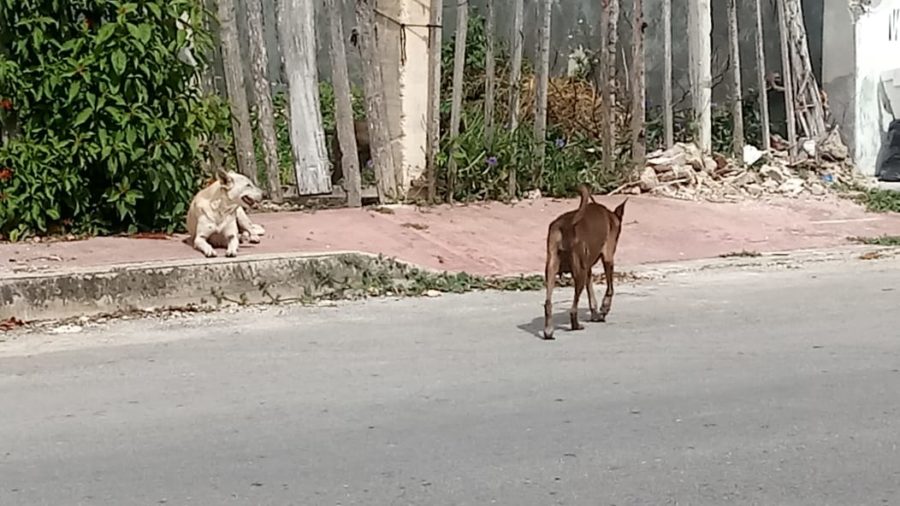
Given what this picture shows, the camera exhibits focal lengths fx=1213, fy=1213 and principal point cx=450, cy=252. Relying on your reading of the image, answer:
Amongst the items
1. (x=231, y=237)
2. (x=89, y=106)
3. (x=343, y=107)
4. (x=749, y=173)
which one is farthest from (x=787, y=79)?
(x=89, y=106)

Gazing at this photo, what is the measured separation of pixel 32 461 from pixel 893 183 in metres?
12.3

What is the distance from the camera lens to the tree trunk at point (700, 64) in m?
14.0

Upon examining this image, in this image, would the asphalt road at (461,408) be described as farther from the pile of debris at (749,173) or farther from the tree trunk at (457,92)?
the pile of debris at (749,173)

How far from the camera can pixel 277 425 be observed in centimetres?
551

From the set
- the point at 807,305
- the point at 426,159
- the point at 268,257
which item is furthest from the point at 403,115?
the point at 807,305

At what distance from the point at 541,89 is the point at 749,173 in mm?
3119

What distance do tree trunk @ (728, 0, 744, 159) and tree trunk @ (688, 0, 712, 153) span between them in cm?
30

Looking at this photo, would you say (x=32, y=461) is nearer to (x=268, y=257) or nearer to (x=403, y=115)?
(x=268, y=257)

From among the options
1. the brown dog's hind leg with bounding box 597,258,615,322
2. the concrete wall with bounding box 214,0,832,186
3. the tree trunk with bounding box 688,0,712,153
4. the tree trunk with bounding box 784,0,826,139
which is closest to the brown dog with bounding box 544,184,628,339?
the brown dog's hind leg with bounding box 597,258,615,322

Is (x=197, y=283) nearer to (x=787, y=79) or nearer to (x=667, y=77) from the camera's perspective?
(x=667, y=77)

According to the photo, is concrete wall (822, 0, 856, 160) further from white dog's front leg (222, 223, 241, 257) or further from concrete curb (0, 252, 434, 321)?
white dog's front leg (222, 223, 241, 257)

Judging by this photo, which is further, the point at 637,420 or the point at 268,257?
the point at 268,257

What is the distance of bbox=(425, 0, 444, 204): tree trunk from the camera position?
11828 millimetres

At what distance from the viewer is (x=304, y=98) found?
11383 millimetres
